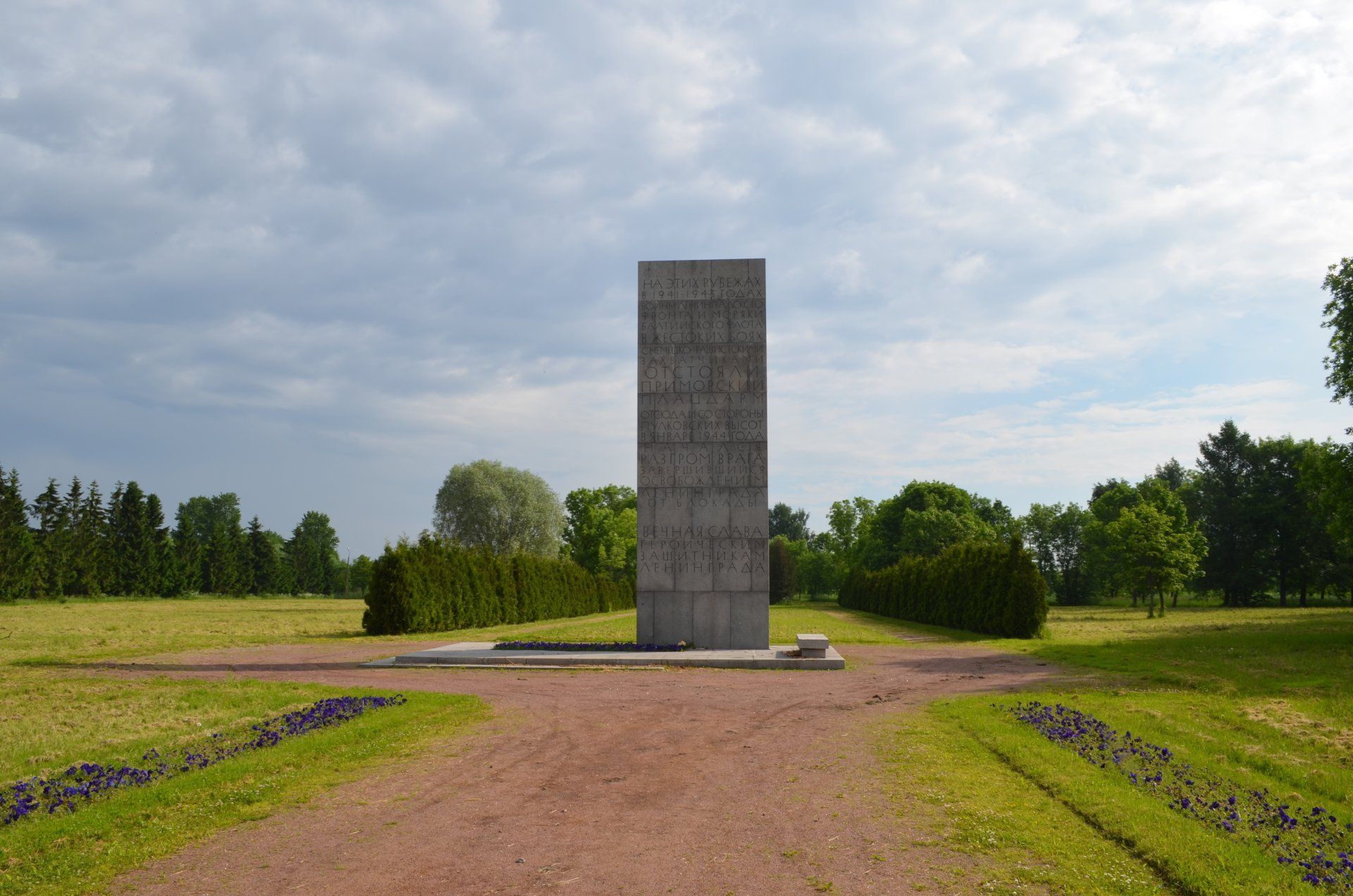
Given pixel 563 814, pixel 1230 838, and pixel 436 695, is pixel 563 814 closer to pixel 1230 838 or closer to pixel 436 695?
pixel 1230 838

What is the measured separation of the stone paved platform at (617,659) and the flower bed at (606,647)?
0.42 metres

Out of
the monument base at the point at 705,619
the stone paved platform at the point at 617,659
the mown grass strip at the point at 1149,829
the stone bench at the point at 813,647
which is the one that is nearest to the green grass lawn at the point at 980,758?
the mown grass strip at the point at 1149,829

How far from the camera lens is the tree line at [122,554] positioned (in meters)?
58.8

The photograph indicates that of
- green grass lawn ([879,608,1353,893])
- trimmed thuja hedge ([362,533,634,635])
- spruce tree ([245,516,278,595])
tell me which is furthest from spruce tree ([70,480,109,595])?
green grass lawn ([879,608,1353,893])

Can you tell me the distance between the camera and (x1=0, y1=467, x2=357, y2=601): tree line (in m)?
58.8

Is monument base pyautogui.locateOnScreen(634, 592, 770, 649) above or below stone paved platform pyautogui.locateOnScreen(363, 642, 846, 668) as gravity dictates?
above

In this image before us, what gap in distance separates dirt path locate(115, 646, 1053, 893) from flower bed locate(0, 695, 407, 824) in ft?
6.61

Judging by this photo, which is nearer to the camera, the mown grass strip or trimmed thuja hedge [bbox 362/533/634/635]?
the mown grass strip

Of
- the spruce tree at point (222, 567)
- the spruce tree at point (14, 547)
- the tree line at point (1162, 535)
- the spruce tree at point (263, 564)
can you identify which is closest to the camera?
the tree line at point (1162, 535)

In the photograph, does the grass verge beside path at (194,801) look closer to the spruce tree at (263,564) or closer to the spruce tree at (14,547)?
the spruce tree at (14,547)

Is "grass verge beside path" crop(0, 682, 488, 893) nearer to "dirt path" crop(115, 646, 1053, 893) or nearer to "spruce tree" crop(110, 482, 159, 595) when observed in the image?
"dirt path" crop(115, 646, 1053, 893)

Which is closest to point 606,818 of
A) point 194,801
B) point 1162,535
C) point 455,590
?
point 194,801

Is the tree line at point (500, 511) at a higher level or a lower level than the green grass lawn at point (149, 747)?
higher

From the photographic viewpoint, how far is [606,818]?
7.38m
